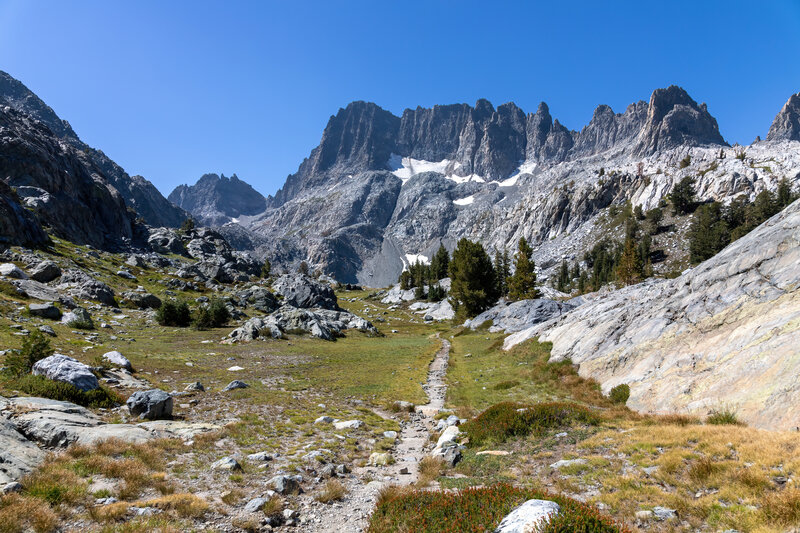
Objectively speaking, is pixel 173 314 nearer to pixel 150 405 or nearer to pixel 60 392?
pixel 60 392

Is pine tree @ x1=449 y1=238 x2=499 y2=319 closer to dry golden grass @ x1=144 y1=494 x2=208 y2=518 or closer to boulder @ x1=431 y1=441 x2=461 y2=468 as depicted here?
boulder @ x1=431 y1=441 x2=461 y2=468

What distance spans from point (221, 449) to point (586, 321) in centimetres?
2991

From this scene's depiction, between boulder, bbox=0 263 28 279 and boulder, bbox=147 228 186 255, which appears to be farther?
boulder, bbox=147 228 186 255

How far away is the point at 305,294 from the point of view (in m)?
93.2

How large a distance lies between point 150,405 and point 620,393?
24.5 meters

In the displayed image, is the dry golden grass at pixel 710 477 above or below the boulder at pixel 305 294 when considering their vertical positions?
below

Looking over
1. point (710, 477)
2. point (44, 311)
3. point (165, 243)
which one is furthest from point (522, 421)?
point (165, 243)

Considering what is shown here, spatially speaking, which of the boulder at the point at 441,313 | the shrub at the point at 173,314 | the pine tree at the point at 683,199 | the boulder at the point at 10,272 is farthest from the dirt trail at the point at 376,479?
the pine tree at the point at 683,199

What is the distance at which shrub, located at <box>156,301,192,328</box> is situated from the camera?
2051 inches

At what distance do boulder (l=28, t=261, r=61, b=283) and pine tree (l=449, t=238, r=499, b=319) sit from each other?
75.0 metres

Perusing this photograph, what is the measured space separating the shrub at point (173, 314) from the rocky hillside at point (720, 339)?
56419 mm

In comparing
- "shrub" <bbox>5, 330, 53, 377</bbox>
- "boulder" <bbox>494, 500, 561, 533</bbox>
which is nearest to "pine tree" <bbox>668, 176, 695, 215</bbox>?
"boulder" <bbox>494, 500, 561, 533</bbox>

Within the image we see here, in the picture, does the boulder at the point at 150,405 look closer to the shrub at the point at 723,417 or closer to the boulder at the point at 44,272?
the shrub at the point at 723,417

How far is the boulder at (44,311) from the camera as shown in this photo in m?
36.2
